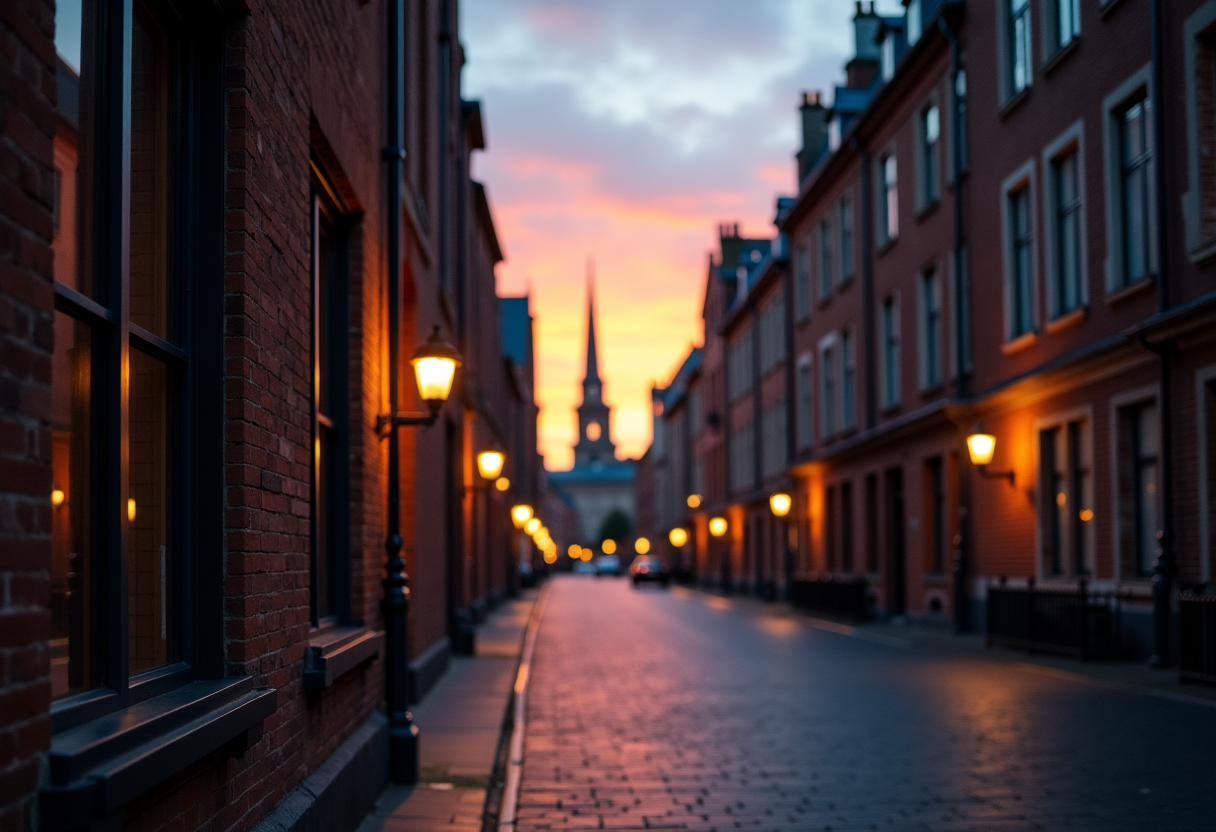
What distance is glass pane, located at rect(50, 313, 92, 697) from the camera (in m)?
3.22

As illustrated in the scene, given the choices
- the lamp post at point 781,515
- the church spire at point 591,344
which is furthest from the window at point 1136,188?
the church spire at point 591,344

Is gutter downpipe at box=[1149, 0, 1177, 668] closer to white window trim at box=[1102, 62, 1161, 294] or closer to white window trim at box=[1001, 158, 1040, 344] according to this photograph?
white window trim at box=[1102, 62, 1161, 294]

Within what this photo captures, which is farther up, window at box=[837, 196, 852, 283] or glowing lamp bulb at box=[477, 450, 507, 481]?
window at box=[837, 196, 852, 283]

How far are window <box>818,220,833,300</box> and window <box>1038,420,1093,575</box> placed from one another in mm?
14588

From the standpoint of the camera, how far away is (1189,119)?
577 inches

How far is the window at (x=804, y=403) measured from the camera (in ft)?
120

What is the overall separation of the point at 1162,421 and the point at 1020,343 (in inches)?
203

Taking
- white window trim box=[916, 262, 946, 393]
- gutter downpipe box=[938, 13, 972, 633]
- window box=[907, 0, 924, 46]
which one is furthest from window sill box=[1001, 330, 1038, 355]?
window box=[907, 0, 924, 46]

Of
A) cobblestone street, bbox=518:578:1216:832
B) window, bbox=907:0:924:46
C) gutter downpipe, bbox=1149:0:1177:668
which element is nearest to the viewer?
cobblestone street, bbox=518:578:1216:832

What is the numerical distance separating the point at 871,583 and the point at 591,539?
152818 millimetres

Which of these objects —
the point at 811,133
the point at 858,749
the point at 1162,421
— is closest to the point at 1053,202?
the point at 1162,421

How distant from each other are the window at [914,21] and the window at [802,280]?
10089 millimetres

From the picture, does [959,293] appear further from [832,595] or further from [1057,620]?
[832,595]

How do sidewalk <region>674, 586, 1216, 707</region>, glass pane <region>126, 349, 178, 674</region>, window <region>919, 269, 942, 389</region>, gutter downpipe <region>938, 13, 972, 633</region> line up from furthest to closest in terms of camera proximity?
1. window <region>919, 269, 942, 389</region>
2. gutter downpipe <region>938, 13, 972, 633</region>
3. sidewalk <region>674, 586, 1216, 707</region>
4. glass pane <region>126, 349, 178, 674</region>
